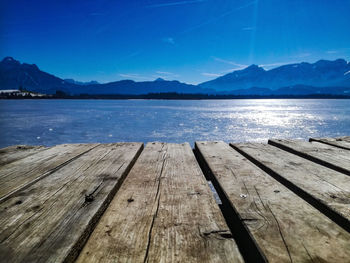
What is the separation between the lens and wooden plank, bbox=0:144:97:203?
2018 millimetres

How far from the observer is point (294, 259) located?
3.59 ft

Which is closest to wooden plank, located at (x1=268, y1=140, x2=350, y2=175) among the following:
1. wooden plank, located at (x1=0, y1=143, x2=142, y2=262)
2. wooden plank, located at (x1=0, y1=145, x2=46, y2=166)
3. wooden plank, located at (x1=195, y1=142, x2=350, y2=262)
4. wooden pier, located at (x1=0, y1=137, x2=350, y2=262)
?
wooden pier, located at (x1=0, y1=137, x2=350, y2=262)

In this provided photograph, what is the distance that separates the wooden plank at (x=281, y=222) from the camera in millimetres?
1133

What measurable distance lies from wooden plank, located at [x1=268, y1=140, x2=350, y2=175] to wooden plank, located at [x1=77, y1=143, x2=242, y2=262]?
146 centimetres

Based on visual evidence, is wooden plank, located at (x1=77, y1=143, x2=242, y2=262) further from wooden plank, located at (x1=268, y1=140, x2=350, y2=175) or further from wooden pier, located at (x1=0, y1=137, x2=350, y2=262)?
wooden plank, located at (x1=268, y1=140, x2=350, y2=175)

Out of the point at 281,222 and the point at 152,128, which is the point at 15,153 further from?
the point at 152,128

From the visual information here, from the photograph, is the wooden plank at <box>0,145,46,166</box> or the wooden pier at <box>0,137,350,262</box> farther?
the wooden plank at <box>0,145,46,166</box>

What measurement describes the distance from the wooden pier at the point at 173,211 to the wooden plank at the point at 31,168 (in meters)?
0.01

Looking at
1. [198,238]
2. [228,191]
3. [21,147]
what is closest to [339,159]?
[228,191]

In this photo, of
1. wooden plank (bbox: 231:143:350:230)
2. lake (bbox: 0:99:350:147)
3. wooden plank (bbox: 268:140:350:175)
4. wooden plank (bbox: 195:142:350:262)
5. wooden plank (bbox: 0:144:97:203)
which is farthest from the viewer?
lake (bbox: 0:99:350:147)

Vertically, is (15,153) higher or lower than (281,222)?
lower

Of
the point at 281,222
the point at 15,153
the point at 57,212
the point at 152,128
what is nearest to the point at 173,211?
the point at 281,222

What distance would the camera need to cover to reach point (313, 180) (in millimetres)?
2033

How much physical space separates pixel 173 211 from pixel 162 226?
18 centimetres
